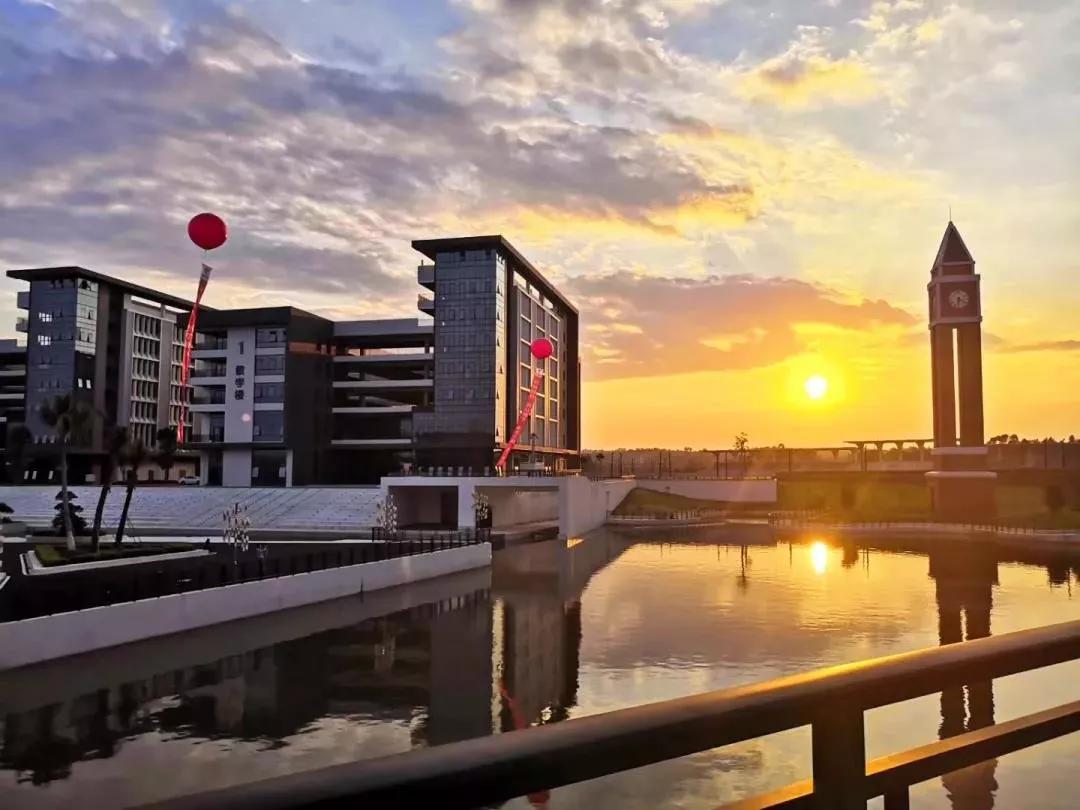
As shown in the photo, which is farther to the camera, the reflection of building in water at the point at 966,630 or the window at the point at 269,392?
the window at the point at 269,392

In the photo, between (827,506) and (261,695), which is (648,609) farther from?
(827,506)

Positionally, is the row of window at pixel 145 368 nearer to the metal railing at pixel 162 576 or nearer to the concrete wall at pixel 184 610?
the metal railing at pixel 162 576

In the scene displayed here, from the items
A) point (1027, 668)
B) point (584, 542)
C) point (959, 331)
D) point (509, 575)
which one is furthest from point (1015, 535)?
point (1027, 668)

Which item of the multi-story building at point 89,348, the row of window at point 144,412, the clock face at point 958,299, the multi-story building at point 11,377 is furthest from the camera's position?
the multi-story building at point 11,377

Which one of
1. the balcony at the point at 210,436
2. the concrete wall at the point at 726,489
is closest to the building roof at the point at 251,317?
the balcony at the point at 210,436

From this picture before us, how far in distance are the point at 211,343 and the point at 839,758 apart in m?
91.9

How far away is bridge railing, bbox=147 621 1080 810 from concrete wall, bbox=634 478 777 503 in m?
92.0

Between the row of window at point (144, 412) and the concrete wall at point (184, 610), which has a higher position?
the row of window at point (144, 412)

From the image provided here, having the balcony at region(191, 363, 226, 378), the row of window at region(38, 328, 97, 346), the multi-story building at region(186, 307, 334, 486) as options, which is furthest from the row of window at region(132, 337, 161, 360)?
the multi-story building at region(186, 307, 334, 486)

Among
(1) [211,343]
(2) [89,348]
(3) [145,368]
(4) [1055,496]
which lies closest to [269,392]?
(1) [211,343]

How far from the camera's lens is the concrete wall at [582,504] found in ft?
192

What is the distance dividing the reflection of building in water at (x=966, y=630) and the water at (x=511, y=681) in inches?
3.4

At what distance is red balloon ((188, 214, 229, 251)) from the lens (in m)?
31.8

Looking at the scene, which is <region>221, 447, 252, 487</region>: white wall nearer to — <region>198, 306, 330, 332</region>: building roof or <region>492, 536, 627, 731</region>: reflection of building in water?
<region>198, 306, 330, 332</region>: building roof
